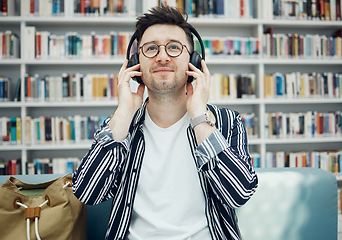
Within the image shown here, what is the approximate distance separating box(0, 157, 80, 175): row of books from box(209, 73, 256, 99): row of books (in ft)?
5.13

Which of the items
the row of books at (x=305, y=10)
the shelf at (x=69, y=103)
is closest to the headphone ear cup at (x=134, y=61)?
the shelf at (x=69, y=103)

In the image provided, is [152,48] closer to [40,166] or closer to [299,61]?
[40,166]

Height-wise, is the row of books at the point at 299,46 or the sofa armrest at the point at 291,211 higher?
the row of books at the point at 299,46

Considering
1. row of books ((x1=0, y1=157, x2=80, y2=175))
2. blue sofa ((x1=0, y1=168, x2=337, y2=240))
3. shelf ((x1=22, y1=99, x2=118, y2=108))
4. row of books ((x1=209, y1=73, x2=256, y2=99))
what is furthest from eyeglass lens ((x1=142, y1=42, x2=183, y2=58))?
row of books ((x1=0, y1=157, x2=80, y2=175))

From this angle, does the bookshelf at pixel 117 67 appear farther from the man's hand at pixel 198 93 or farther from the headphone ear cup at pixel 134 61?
the man's hand at pixel 198 93

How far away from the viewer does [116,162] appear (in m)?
0.89

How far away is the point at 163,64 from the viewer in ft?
3.24

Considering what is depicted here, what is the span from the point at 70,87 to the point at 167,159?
1961 millimetres

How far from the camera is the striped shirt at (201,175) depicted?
2.71 feet

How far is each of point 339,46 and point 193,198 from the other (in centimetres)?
279

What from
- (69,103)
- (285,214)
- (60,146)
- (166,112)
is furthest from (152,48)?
(60,146)

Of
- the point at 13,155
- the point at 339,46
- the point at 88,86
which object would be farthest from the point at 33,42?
the point at 339,46

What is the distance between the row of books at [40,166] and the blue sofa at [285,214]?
1.59 m

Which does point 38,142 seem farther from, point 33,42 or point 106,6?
point 106,6
